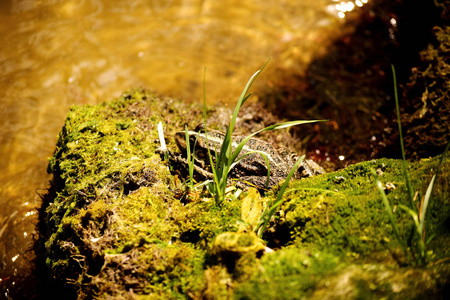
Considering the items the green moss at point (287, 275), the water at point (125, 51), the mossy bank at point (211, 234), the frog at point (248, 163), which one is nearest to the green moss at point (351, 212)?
the mossy bank at point (211, 234)

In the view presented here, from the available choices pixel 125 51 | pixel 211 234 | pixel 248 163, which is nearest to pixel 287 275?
pixel 211 234

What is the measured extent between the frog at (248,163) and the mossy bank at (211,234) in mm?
251

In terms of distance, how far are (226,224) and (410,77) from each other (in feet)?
12.7

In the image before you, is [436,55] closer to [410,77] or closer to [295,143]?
[410,77]

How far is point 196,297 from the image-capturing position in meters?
1.94

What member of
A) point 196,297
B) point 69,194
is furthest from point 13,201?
point 196,297

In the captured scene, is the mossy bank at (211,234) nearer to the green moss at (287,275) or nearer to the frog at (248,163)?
the green moss at (287,275)

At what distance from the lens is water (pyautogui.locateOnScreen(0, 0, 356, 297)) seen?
4.95 m

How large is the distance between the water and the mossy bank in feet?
6.22

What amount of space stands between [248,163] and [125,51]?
4194 mm

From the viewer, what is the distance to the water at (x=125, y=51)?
4945 mm

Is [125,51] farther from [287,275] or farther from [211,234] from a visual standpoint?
[287,275]

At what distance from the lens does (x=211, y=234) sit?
2299 mm

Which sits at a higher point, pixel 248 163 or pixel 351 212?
pixel 351 212
